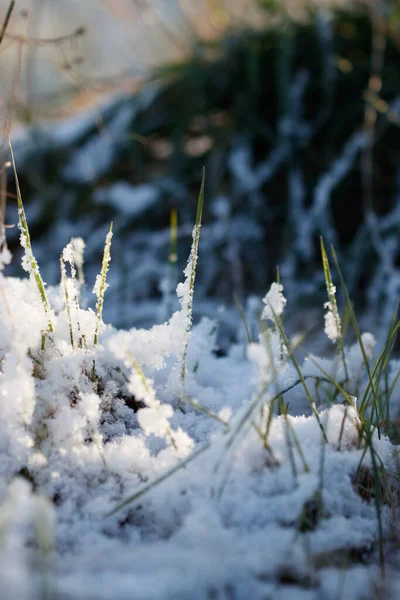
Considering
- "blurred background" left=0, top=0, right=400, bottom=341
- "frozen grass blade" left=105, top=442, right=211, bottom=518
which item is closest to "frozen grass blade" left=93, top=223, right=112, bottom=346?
"frozen grass blade" left=105, top=442, right=211, bottom=518

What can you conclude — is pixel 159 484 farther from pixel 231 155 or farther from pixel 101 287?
pixel 231 155

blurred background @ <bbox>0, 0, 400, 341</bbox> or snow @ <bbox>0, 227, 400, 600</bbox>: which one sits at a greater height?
blurred background @ <bbox>0, 0, 400, 341</bbox>

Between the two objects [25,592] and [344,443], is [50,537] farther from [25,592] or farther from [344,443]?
[344,443]

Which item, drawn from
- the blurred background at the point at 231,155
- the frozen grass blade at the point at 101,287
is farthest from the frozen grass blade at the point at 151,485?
the blurred background at the point at 231,155

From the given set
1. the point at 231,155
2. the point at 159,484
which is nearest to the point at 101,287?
the point at 159,484

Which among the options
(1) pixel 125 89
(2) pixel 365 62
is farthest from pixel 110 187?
(2) pixel 365 62

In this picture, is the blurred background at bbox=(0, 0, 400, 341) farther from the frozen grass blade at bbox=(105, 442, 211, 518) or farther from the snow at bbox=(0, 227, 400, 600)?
the frozen grass blade at bbox=(105, 442, 211, 518)

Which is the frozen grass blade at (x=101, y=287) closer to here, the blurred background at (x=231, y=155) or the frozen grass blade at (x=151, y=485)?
the frozen grass blade at (x=151, y=485)

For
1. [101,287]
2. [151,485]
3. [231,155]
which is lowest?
[151,485]
